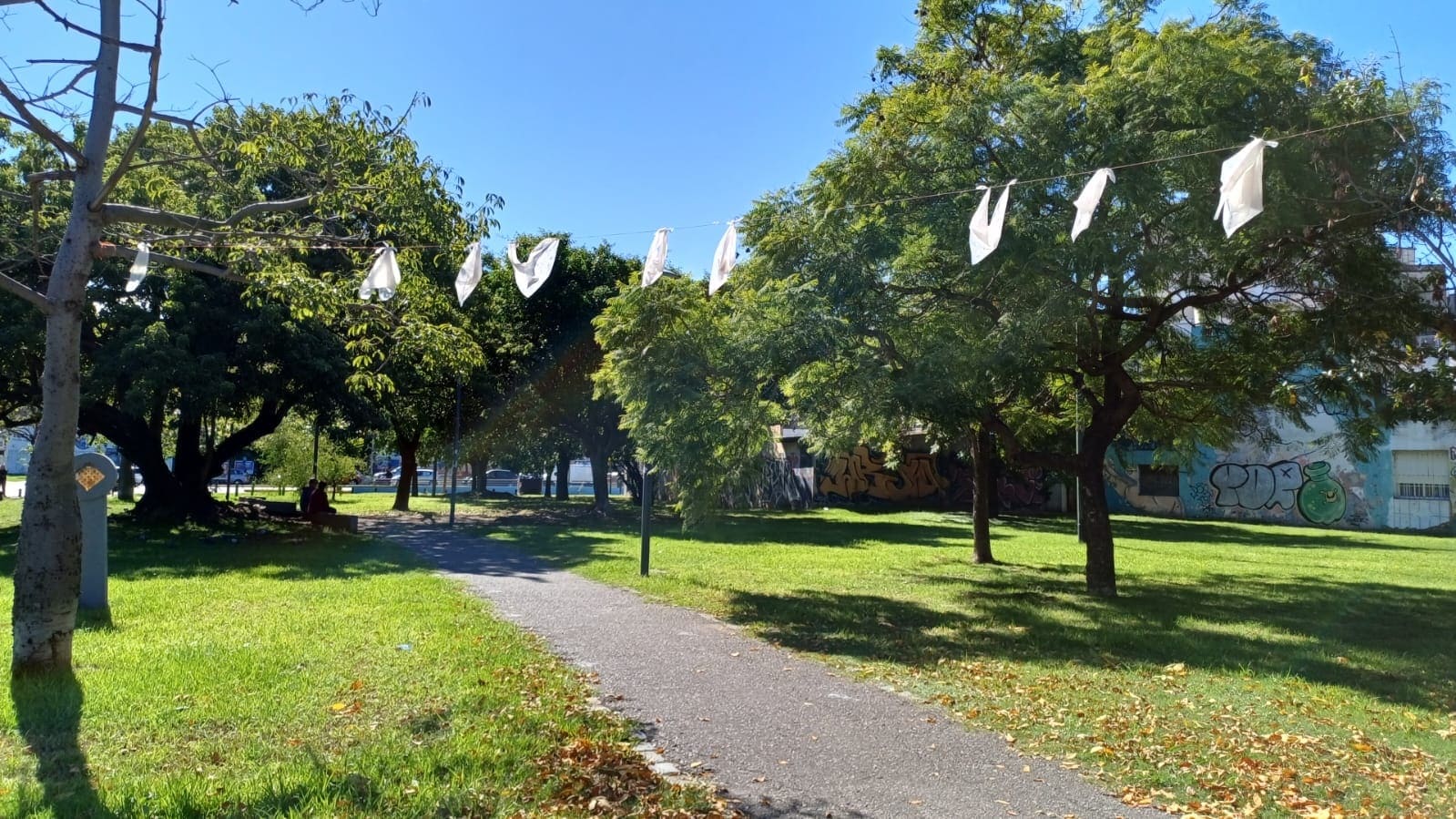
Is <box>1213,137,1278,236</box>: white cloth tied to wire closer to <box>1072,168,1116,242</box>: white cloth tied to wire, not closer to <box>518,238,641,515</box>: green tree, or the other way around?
<box>1072,168,1116,242</box>: white cloth tied to wire

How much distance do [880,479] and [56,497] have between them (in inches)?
1301

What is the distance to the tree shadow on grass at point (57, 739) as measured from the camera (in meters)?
4.18

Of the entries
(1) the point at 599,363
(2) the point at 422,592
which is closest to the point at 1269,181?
(2) the point at 422,592

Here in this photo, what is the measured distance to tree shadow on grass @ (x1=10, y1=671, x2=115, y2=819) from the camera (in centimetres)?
418

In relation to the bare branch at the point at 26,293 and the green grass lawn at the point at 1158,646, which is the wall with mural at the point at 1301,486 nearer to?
the green grass lawn at the point at 1158,646

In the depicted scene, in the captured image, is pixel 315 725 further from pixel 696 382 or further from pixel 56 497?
pixel 696 382

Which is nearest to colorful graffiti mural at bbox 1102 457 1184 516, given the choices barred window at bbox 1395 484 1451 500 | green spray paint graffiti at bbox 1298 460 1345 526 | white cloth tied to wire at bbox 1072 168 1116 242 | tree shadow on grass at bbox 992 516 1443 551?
tree shadow on grass at bbox 992 516 1443 551

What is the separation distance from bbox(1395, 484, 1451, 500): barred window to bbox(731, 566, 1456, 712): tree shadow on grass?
16.9 metres

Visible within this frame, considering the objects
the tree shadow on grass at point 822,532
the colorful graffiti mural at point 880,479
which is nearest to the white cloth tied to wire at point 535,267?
the tree shadow on grass at point 822,532

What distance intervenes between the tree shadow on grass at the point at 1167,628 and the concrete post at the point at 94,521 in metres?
6.08

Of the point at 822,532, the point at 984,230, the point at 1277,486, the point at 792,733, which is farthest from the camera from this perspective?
the point at 1277,486

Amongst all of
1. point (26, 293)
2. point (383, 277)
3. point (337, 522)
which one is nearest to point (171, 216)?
point (26, 293)

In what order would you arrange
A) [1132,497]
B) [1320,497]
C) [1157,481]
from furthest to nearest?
[1132,497], [1157,481], [1320,497]

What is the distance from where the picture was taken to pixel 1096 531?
41.1 ft
